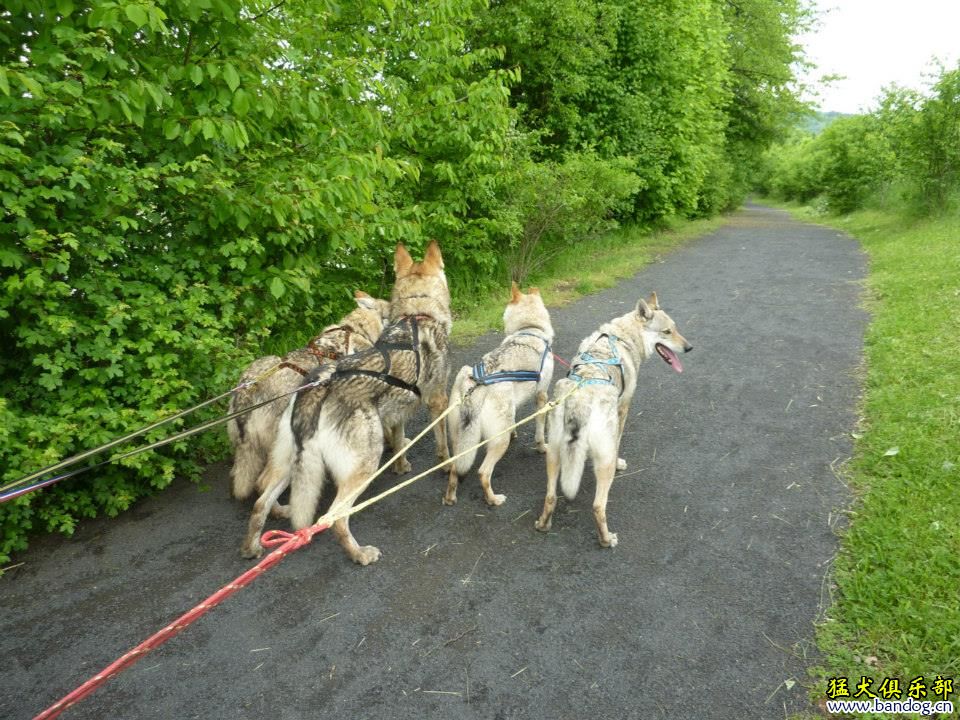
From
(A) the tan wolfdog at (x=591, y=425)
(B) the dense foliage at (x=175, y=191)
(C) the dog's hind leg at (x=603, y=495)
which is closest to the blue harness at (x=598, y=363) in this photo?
(A) the tan wolfdog at (x=591, y=425)

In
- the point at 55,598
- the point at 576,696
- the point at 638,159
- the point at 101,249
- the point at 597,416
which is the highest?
the point at 638,159

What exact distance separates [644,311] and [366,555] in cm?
A: 324

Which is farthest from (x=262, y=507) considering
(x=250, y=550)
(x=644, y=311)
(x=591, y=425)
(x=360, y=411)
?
(x=644, y=311)

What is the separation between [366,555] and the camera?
3.51 m

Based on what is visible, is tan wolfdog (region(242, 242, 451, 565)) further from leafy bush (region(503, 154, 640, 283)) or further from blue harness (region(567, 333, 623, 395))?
leafy bush (region(503, 154, 640, 283))

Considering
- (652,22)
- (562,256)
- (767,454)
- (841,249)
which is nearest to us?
(767,454)

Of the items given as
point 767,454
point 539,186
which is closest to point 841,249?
point 539,186

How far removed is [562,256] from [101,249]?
1009 cm

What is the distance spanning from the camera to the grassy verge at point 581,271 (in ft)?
27.9

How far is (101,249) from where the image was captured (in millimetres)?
3520

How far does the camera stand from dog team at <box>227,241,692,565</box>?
3461mm

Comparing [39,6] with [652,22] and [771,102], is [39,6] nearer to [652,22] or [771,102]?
[652,22]

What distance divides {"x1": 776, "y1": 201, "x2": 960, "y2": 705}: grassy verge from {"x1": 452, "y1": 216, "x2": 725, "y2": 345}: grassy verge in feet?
16.2

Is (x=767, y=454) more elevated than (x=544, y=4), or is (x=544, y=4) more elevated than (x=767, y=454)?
(x=544, y=4)
